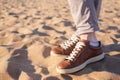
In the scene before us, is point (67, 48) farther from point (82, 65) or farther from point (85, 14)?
point (85, 14)

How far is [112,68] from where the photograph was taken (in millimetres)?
1826

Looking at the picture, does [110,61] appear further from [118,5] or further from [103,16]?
[118,5]

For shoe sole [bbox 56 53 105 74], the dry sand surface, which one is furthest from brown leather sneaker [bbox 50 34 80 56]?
shoe sole [bbox 56 53 105 74]

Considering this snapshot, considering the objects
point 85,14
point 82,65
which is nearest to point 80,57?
point 82,65

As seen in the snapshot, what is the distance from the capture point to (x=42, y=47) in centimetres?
217

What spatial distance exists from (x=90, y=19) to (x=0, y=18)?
2.14 metres

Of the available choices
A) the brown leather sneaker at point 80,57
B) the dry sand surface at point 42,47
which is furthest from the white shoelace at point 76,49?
the dry sand surface at point 42,47

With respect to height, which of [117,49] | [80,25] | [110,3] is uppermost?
[80,25]

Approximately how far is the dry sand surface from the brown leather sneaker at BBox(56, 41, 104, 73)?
4 cm

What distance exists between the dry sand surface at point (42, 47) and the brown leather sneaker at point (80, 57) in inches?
1.4

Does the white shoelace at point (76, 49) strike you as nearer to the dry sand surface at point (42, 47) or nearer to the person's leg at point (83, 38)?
the person's leg at point (83, 38)

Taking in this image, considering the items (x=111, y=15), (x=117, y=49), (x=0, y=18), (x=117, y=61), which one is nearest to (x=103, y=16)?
(x=111, y=15)

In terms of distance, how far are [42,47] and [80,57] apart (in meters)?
0.49

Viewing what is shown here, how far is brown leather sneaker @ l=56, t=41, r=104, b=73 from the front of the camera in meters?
1.71
